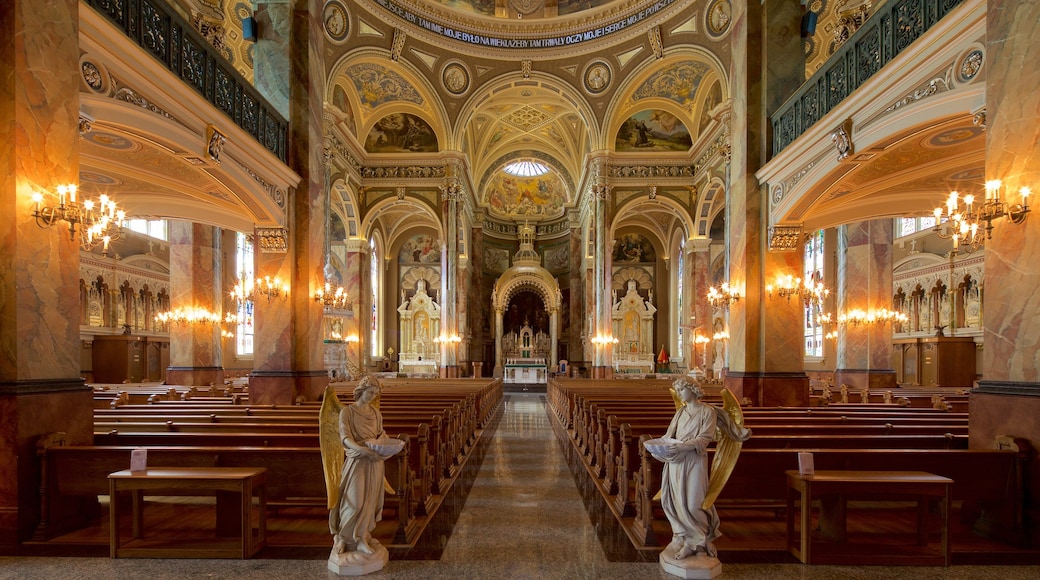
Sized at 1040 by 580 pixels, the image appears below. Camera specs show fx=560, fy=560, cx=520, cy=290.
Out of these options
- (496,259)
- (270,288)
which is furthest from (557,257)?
(270,288)

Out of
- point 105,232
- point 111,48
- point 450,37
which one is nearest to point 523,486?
point 105,232

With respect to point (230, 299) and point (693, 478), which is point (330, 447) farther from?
point (230, 299)

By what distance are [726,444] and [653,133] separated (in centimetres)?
2197

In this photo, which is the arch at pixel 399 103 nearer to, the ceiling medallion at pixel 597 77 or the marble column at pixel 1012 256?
the ceiling medallion at pixel 597 77

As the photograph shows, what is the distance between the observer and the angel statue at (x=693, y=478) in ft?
14.4

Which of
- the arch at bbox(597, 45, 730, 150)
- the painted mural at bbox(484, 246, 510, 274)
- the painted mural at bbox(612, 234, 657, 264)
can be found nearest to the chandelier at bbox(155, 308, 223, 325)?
the arch at bbox(597, 45, 730, 150)

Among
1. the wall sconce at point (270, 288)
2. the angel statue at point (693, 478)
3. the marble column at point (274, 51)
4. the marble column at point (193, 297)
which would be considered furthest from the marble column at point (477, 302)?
the angel statue at point (693, 478)

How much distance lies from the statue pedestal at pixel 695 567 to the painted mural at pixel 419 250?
30.8 metres

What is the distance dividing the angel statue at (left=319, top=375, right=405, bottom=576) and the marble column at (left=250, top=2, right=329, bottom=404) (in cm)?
663

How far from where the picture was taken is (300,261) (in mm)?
11086

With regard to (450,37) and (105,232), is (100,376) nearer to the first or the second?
(105,232)

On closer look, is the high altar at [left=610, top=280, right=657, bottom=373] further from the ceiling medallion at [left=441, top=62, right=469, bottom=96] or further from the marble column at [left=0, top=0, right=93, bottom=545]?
the marble column at [left=0, top=0, right=93, bottom=545]

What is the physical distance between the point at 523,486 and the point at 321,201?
25.2ft

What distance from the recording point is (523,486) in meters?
7.56
